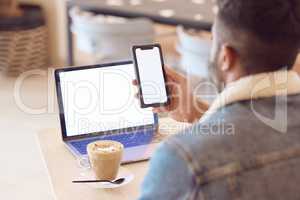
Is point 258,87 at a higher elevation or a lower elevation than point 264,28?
lower

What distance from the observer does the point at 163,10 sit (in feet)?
11.4

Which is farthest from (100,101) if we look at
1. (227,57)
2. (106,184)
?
(227,57)

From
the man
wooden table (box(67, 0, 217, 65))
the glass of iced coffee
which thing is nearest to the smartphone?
the glass of iced coffee

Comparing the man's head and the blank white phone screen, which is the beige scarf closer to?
the man's head

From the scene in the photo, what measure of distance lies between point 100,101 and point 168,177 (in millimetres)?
773

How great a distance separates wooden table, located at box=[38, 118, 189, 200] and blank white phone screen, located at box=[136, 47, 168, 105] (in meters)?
0.18

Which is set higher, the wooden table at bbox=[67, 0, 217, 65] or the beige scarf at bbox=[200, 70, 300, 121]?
the wooden table at bbox=[67, 0, 217, 65]

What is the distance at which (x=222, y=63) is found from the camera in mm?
1028

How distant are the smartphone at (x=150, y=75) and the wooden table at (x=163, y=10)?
163 cm

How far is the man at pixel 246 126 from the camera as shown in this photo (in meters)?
0.90

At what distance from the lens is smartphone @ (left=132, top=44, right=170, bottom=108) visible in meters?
1.54

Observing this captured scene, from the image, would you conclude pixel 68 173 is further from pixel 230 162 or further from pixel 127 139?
pixel 230 162

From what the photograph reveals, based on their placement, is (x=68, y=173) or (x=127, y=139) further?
(x=127, y=139)

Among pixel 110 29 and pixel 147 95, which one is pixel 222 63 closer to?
pixel 147 95
